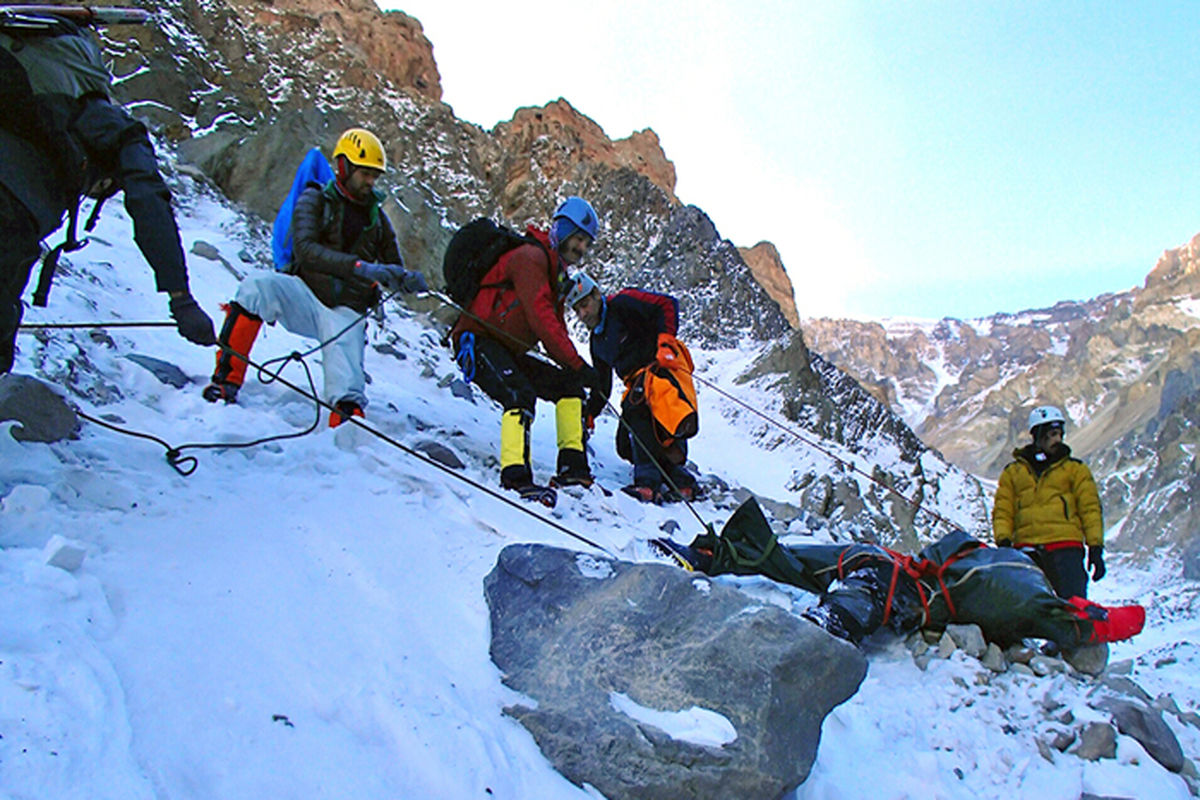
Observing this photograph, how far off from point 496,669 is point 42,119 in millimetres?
2194

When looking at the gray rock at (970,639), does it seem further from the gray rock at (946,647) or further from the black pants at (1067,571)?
the black pants at (1067,571)

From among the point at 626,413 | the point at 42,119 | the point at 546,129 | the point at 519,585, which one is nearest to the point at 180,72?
the point at 626,413

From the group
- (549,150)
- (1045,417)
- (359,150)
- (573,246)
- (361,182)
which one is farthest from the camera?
(549,150)

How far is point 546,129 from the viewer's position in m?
31.4

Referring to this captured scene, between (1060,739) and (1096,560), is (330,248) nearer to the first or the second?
(1060,739)

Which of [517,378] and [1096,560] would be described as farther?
[1096,560]

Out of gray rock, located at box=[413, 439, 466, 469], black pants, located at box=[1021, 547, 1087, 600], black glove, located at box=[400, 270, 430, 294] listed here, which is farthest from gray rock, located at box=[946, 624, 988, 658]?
black glove, located at box=[400, 270, 430, 294]

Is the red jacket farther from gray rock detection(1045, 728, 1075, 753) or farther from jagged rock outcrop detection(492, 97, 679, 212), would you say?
jagged rock outcrop detection(492, 97, 679, 212)

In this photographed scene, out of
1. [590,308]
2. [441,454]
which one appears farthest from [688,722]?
[590,308]

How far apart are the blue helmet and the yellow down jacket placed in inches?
138

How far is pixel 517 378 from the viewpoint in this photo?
4.29 meters

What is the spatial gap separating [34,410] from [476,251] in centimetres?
252

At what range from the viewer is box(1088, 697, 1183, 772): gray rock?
2.53 m

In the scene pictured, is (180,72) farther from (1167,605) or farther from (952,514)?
(1167,605)
